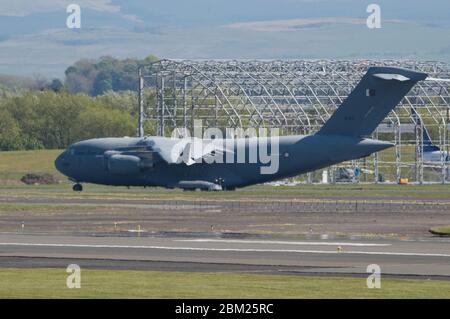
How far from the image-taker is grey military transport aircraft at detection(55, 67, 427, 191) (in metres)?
88.1

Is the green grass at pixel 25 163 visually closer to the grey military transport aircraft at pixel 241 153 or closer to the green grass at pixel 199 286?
the grey military transport aircraft at pixel 241 153

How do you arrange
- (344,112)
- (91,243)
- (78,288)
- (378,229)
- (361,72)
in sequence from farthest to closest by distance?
(361,72), (344,112), (378,229), (91,243), (78,288)

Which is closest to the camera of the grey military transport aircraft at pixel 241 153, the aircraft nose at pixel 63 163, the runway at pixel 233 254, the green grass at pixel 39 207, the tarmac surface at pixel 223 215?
the runway at pixel 233 254

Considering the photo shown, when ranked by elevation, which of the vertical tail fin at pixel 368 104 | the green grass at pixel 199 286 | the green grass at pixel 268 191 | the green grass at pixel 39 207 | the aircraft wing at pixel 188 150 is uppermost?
the vertical tail fin at pixel 368 104

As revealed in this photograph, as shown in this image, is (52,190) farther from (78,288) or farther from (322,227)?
(78,288)

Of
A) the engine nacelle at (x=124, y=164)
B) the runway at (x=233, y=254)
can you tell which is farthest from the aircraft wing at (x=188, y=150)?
the runway at (x=233, y=254)

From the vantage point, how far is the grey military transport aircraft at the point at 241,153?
8812 cm

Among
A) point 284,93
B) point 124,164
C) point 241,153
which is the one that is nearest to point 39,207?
point 124,164

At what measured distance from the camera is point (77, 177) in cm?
9931

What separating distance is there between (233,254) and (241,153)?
48.4 m

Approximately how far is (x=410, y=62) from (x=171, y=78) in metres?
21.3

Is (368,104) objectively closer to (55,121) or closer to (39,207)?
(39,207)

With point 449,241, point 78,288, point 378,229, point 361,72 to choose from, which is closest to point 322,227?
point 378,229

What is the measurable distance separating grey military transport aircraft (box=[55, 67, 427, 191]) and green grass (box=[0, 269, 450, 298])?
49.1 metres
